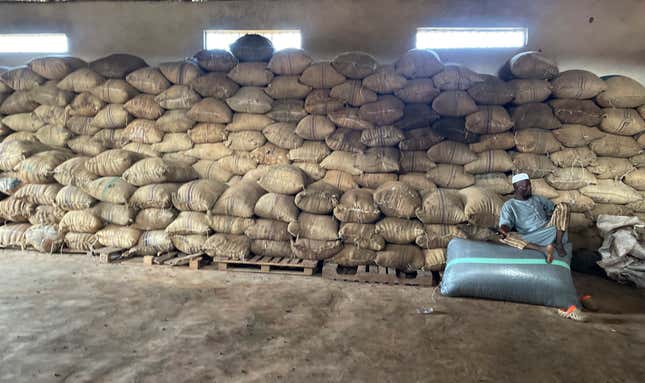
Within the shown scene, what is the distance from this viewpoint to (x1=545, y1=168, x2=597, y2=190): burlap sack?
4457mm

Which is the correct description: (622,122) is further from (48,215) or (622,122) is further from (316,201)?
(48,215)

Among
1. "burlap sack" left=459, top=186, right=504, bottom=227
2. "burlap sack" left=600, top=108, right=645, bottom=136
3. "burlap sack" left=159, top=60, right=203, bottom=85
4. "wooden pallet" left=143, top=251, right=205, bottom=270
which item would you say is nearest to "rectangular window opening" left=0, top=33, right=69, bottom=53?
"burlap sack" left=159, top=60, right=203, bottom=85

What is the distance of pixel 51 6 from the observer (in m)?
6.27

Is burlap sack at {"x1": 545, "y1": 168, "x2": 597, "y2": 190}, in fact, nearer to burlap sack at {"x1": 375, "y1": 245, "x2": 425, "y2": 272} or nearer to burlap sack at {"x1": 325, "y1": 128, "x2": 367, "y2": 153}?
burlap sack at {"x1": 375, "y1": 245, "x2": 425, "y2": 272}

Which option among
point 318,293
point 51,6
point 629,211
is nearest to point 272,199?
point 318,293

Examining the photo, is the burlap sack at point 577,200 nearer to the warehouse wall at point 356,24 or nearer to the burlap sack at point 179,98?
the warehouse wall at point 356,24

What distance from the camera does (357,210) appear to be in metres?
4.09

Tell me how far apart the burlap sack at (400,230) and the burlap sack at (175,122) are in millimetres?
2713

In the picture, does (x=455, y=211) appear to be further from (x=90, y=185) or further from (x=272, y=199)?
(x=90, y=185)

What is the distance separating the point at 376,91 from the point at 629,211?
10.2ft

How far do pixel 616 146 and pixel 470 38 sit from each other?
2.34 metres

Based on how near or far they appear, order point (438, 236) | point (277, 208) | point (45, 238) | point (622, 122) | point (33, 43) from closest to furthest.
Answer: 1. point (438, 236)
2. point (277, 208)
3. point (622, 122)
4. point (45, 238)
5. point (33, 43)

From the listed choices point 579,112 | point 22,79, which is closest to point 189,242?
point 22,79

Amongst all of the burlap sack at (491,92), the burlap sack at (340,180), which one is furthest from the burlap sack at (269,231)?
the burlap sack at (491,92)
